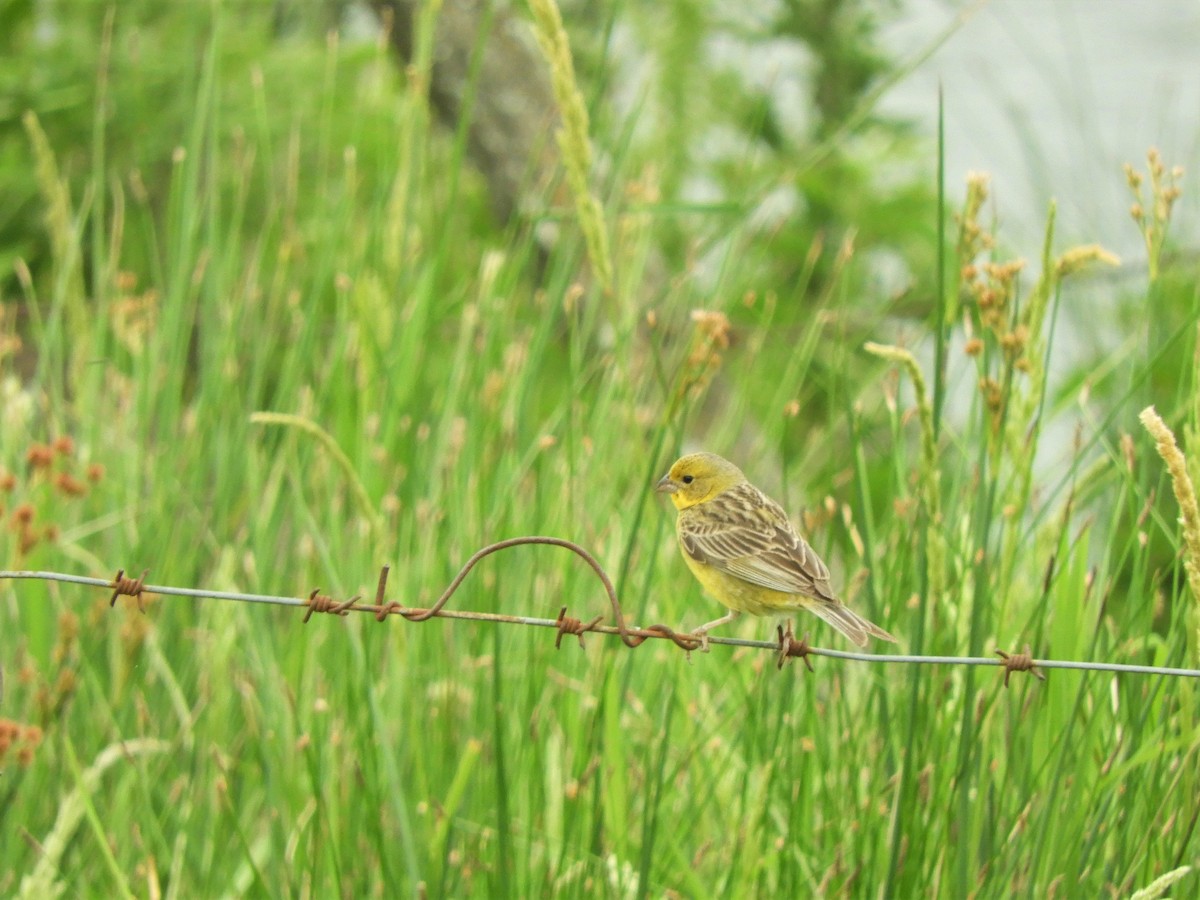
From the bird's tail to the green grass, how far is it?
0.31 ft

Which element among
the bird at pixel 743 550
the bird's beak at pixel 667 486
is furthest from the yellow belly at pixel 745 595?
the bird's beak at pixel 667 486

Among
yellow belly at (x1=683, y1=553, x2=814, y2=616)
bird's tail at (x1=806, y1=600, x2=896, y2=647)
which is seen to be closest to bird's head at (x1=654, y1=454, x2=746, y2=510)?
yellow belly at (x1=683, y1=553, x2=814, y2=616)

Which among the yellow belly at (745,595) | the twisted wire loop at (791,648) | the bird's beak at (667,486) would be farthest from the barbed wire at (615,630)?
the bird's beak at (667,486)

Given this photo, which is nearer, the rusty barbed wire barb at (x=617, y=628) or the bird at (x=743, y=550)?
the rusty barbed wire barb at (x=617, y=628)

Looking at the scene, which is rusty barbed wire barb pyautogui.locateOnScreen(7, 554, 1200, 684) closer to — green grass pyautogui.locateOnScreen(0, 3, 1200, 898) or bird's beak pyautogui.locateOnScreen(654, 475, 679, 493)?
green grass pyautogui.locateOnScreen(0, 3, 1200, 898)

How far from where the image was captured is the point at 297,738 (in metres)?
2.87

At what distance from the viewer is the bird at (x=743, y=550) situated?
89.2 inches

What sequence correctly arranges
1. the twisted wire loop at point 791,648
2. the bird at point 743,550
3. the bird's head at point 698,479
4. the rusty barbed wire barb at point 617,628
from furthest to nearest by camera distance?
the bird's head at point 698,479
the bird at point 743,550
the twisted wire loop at point 791,648
the rusty barbed wire barb at point 617,628

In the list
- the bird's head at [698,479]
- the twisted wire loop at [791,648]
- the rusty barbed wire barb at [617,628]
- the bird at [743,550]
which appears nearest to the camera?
the rusty barbed wire barb at [617,628]

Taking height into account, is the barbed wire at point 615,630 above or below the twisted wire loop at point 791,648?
above

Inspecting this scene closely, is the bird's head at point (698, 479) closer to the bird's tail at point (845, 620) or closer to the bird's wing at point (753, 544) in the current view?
the bird's wing at point (753, 544)

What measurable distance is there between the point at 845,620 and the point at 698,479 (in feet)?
1.41

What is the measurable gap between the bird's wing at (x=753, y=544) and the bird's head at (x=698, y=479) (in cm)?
2

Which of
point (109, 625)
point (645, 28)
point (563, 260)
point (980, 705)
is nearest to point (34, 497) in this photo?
point (109, 625)
